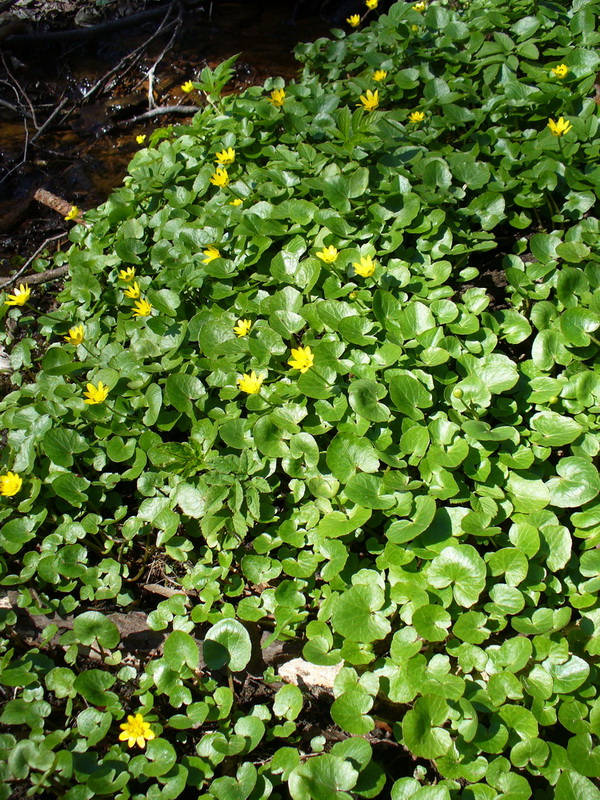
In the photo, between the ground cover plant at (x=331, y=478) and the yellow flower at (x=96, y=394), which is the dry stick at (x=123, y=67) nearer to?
the ground cover plant at (x=331, y=478)

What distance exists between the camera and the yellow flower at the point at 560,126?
2.59 meters

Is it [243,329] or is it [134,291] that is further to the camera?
[134,291]

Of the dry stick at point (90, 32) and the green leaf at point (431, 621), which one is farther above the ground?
the dry stick at point (90, 32)

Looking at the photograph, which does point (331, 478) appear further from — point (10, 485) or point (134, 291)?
point (134, 291)

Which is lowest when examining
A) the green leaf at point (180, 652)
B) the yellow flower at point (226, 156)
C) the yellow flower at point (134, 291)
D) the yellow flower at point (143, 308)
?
the green leaf at point (180, 652)

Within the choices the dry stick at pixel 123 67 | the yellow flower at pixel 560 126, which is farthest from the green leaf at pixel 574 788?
the dry stick at pixel 123 67

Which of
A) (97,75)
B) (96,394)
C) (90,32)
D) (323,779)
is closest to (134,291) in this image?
(96,394)

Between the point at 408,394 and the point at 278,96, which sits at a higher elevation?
the point at 278,96

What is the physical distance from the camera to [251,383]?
2.11 meters

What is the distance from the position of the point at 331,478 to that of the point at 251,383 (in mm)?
448

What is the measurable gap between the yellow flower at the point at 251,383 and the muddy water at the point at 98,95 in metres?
2.77

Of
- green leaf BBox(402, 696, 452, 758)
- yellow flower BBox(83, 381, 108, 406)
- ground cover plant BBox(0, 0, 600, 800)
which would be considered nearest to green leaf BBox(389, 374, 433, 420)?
ground cover plant BBox(0, 0, 600, 800)

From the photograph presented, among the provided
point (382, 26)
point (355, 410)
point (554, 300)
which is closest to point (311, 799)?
point (355, 410)

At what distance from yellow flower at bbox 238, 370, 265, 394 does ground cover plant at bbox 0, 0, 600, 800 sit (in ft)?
0.15
